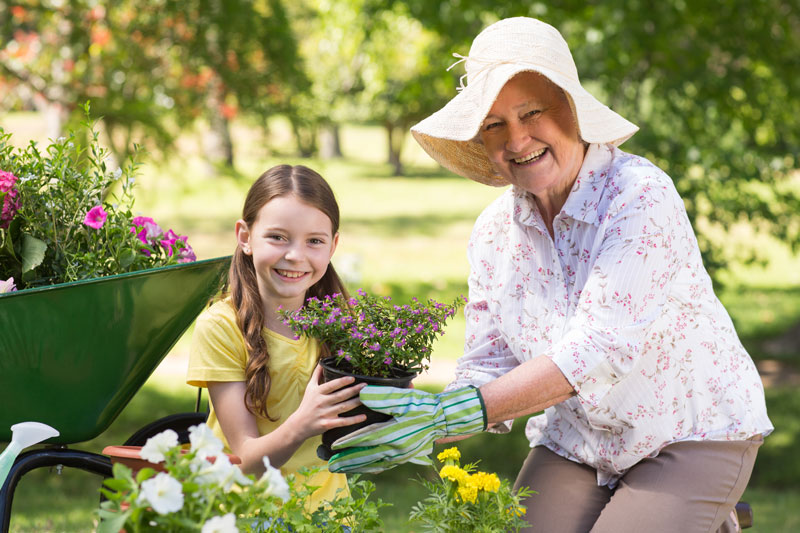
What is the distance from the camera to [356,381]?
1.90 m

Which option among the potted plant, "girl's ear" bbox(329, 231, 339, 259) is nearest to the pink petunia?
"girl's ear" bbox(329, 231, 339, 259)

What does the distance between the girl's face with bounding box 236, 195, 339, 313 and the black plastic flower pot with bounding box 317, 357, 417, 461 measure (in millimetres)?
340

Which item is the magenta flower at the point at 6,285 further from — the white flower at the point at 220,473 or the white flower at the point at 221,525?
the white flower at the point at 221,525

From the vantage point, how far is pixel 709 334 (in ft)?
7.88

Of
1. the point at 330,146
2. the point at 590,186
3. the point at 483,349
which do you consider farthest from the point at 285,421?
the point at 330,146

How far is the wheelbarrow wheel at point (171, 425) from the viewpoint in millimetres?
2367

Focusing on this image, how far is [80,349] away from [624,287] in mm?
1282

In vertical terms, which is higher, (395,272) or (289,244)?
(289,244)

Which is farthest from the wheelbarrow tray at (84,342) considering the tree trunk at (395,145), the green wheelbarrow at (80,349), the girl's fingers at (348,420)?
the tree trunk at (395,145)

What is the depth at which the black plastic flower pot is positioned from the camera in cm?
189

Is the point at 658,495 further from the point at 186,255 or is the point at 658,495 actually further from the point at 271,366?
the point at 186,255

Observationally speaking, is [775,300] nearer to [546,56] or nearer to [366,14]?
[366,14]

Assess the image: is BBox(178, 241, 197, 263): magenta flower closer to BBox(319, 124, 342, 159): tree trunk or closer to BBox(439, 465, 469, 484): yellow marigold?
BBox(439, 465, 469, 484): yellow marigold

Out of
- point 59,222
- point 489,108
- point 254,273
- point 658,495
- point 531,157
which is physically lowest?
point 658,495
